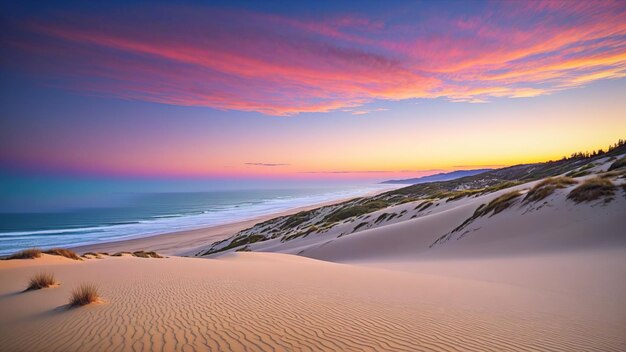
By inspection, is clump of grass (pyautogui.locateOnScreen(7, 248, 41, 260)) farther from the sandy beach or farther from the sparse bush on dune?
the sparse bush on dune

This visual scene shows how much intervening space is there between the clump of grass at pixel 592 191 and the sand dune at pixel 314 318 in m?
6.61

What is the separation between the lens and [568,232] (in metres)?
10.1

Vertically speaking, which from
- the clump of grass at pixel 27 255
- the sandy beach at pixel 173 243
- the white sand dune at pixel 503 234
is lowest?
the sandy beach at pixel 173 243

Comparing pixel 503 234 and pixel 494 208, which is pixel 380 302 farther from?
pixel 494 208

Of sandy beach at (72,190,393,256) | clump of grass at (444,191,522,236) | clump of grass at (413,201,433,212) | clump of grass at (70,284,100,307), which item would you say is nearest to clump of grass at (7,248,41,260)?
clump of grass at (70,284,100,307)

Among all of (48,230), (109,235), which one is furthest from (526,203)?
(48,230)

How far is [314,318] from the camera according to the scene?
16.3 feet

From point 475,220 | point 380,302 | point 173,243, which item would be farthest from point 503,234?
point 173,243

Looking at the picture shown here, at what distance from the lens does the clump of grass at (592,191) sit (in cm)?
1080

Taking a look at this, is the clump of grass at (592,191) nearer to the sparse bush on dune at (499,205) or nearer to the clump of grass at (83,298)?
the sparse bush on dune at (499,205)

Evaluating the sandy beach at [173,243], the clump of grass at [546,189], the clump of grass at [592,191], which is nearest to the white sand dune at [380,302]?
the clump of grass at [592,191]

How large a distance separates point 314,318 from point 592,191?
39.5 feet

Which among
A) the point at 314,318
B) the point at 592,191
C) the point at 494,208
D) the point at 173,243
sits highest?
the point at 592,191

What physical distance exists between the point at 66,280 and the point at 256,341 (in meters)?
7.62
